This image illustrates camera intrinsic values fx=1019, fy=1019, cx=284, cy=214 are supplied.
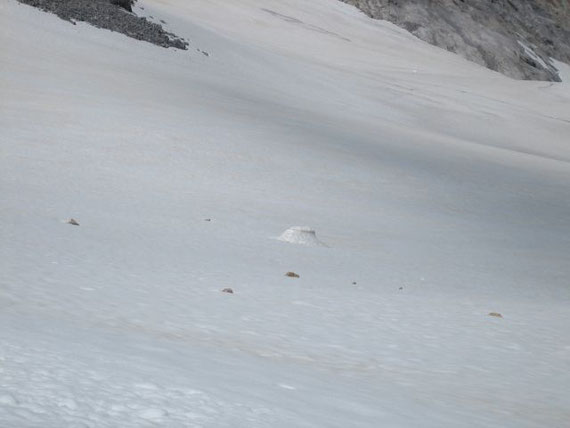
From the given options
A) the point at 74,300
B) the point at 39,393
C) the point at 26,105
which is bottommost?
the point at 26,105

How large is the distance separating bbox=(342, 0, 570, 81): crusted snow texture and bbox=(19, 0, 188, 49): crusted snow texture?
19.3 metres

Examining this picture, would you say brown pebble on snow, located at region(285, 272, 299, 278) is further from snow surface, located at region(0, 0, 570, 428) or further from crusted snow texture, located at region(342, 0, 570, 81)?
Answer: crusted snow texture, located at region(342, 0, 570, 81)

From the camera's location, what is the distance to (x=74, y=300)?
12.1 ft

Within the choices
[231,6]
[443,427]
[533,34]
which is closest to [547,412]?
[443,427]

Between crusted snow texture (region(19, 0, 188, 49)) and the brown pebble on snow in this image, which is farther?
crusted snow texture (region(19, 0, 188, 49))

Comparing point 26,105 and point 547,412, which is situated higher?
point 547,412

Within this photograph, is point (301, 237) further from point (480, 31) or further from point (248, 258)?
point (480, 31)

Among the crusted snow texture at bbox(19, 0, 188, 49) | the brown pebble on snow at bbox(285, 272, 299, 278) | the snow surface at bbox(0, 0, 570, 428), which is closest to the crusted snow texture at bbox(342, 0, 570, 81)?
the crusted snow texture at bbox(19, 0, 188, 49)

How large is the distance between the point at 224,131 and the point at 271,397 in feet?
30.6

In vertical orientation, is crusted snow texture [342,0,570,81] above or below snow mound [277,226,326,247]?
above

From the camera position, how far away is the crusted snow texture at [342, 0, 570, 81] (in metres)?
38.6

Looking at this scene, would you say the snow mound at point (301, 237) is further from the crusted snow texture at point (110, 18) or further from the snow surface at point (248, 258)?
the crusted snow texture at point (110, 18)

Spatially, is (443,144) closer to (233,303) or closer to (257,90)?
(257,90)

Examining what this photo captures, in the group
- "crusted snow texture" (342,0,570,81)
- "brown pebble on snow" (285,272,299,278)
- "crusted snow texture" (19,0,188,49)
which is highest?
"crusted snow texture" (342,0,570,81)
